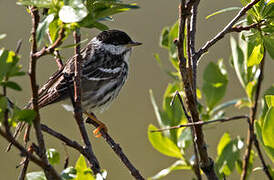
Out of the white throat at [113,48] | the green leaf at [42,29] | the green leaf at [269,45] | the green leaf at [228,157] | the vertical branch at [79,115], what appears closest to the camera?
the green leaf at [42,29]

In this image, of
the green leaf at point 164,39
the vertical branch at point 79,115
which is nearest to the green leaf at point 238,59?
the green leaf at point 164,39

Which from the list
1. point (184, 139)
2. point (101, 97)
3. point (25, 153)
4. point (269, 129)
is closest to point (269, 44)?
point (269, 129)

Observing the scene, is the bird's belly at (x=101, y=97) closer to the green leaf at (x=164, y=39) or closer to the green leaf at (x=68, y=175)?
the green leaf at (x=164, y=39)

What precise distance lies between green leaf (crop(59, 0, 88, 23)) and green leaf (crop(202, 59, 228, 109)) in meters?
1.61

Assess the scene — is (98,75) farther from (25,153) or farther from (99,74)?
(25,153)

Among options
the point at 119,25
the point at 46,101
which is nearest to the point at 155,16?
the point at 119,25

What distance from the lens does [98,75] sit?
436 cm

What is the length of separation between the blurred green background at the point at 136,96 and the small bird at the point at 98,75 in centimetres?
307

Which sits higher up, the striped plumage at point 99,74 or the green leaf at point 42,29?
the green leaf at point 42,29

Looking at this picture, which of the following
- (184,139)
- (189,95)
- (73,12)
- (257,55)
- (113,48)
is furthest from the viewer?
(113,48)

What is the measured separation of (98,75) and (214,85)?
1.53 metres

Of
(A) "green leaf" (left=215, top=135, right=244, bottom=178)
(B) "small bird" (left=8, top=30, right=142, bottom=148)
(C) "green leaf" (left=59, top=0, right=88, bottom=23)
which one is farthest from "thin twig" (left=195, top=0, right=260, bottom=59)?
(B) "small bird" (left=8, top=30, right=142, bottom=148)

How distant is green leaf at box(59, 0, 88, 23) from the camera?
5.05 ft

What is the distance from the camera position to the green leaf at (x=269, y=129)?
206cm
